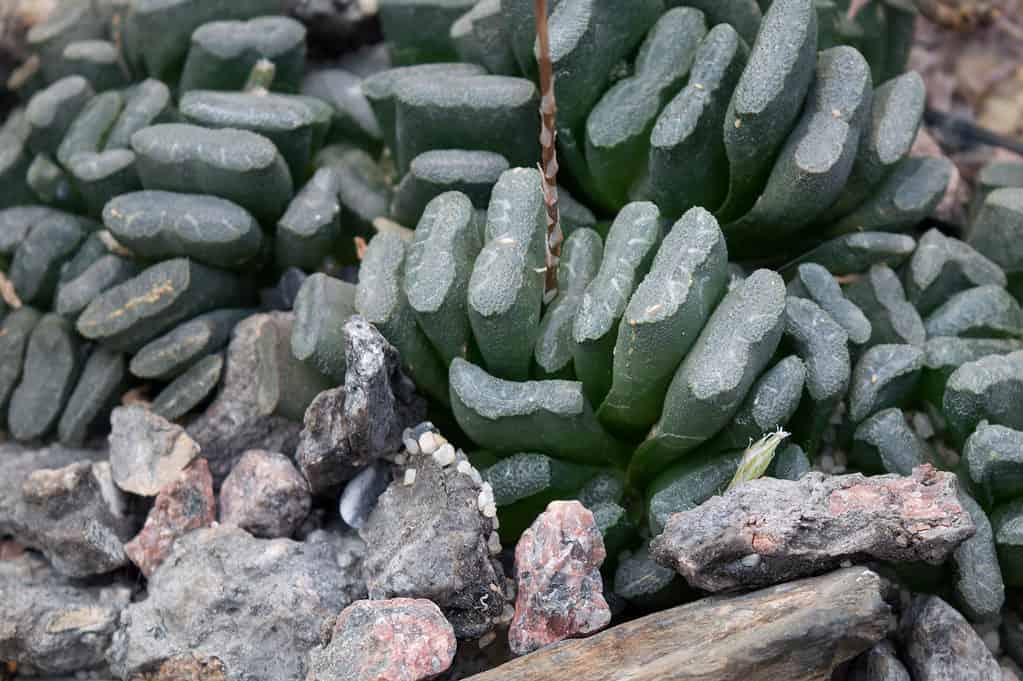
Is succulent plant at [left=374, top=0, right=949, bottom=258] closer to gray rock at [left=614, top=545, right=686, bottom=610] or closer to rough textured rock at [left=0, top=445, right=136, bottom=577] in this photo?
gray rock at [left=614, top=545, right=686, bottom=610]

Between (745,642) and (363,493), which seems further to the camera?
(363,493)

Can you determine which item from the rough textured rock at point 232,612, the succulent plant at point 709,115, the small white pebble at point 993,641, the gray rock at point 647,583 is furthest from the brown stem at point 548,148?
the small white pebble at point 993,641

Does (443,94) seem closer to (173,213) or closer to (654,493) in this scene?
(173,213)

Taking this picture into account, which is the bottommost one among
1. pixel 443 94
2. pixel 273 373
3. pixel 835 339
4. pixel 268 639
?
pixel 268 639

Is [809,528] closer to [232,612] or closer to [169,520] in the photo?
[232,612]

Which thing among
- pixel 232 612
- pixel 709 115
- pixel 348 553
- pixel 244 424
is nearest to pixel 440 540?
pixel 348 553

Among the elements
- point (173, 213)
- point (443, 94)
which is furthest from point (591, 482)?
point (173, 213)
